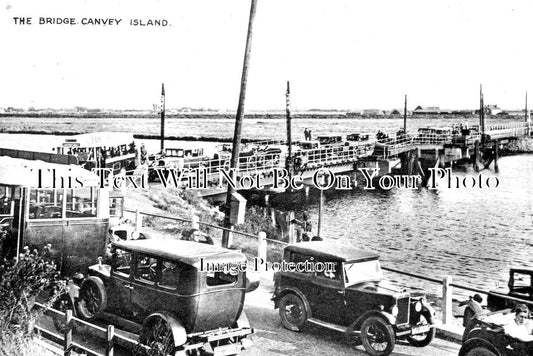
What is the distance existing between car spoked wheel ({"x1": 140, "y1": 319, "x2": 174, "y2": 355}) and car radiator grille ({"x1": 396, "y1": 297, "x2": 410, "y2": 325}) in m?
3.34

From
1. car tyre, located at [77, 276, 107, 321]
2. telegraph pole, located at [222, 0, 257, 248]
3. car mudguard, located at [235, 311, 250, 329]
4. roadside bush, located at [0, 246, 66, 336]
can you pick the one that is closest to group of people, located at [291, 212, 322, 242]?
telegraph pole, located at [222, 0, 257, 248]

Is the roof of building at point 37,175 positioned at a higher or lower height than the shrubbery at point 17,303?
higher

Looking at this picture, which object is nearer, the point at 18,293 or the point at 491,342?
the point at 491,342

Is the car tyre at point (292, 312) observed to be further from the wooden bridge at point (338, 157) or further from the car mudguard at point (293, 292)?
the wooden bridge at point (338, 157)

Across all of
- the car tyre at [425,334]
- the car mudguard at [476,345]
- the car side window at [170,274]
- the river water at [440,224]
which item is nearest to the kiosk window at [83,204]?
the car side window at [170,274]

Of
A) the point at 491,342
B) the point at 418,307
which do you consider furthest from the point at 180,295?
the point at 491,342

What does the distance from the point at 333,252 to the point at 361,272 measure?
1.74 feet

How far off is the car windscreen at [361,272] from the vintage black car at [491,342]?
1.83 metres

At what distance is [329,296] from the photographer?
899 centimetres

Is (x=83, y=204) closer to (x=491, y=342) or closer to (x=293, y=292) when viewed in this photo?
(x=293, y=292)

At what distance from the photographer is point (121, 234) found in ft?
44.1

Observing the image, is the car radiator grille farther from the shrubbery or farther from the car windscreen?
the shrubbery

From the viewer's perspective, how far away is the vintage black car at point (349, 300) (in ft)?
27.5

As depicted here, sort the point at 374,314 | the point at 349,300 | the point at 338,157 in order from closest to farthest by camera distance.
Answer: the point at 374,314 → the point at 349,300 → the point at 338,157
